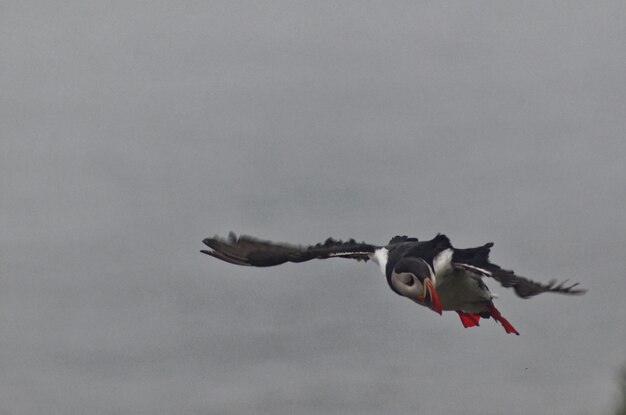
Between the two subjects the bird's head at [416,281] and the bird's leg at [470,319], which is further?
the bird's leg at [470,319]

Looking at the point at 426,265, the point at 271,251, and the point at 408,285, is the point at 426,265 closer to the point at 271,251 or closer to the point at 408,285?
the point at 408,285

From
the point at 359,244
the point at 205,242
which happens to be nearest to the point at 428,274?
the point at 359,244

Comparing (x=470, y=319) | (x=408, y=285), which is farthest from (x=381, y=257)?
(x=470, y=319)

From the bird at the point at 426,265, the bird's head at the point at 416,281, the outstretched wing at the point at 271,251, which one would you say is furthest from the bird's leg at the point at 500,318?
the outstretched wing at the point at 271,251

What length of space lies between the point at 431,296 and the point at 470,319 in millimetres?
4374

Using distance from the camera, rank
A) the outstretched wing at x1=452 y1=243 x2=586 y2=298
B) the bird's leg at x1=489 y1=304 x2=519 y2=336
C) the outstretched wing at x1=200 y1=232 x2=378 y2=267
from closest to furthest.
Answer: the outstretched wing at x1=452 y1=243 x2=586 y2=298 → the bird's leg at x1=489 y1=304 x2=519 y2=336 → the outstretched wing at x1=200 y1=232 x2=378 y2=267

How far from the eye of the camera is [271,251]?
92.3 feet

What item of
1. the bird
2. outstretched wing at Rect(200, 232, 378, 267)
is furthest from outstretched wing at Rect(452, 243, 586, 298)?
outstretched wing at Rect(200, 232, 378, 267)

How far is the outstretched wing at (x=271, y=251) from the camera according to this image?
1090 inches

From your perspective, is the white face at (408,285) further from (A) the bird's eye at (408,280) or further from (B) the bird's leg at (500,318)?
(B) the bird's leg at (500,318)

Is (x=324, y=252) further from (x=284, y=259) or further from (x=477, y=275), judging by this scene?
(x=477, y=275)

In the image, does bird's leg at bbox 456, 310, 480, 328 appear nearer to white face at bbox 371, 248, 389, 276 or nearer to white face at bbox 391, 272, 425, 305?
white face at bbox 371, 248, 389, 276

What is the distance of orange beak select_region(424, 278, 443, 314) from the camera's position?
23.9 metres

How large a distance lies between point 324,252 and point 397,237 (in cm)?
284
